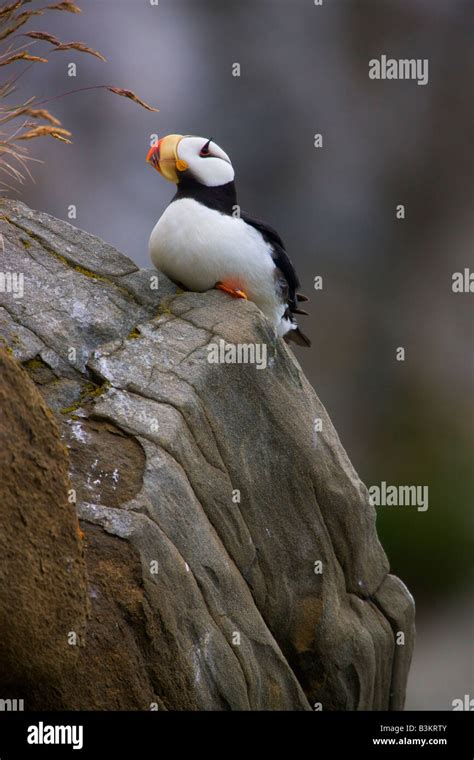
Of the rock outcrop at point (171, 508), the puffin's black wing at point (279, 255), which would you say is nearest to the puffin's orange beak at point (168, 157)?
the puffin's black wing at point (279, 255)

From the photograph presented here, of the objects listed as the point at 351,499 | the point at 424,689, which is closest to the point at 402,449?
the point at 424,689

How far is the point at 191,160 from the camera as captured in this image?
523 cm

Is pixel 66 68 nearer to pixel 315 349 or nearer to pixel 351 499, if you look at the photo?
pixel 315 349

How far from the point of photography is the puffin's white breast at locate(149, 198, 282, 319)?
5.07 m

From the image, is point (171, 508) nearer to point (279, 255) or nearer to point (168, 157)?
point (279, 255)

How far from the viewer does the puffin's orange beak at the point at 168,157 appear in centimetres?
522

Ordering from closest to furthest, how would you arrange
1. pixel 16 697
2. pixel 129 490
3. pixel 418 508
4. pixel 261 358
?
Result: pixel 16 697, pixel 129 490, pixel 261 358, pixel 418 508

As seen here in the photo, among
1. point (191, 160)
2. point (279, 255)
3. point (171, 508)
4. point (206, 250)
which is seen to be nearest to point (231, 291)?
point (206, 250)

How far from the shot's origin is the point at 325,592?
16.3 feet

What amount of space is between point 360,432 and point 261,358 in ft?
26.7

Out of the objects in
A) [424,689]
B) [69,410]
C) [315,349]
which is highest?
[315,349]

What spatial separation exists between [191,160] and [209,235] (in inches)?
15.6

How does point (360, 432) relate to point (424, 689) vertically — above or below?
above

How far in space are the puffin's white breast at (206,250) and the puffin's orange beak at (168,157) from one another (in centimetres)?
16
